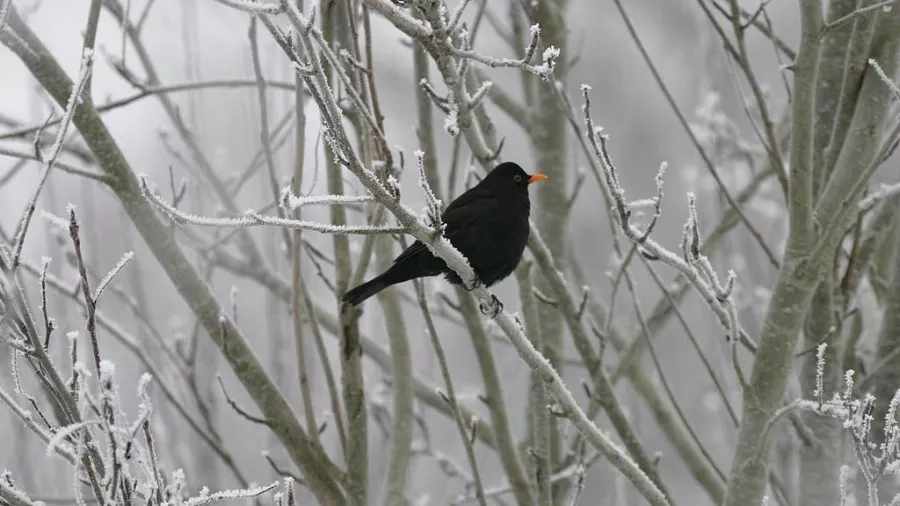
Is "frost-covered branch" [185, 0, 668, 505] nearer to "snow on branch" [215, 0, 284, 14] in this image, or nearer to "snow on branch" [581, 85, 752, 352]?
"snow on branch" [215, 0, 284, 14]

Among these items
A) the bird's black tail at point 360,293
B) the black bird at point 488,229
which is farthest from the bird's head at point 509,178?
the bird's black tail at point 360,293

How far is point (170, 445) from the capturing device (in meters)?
5.41

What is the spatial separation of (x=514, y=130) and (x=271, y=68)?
884cm

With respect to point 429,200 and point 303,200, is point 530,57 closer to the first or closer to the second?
point 429,200

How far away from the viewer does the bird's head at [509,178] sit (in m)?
4.12

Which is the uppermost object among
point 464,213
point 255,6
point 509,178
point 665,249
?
point 509,178

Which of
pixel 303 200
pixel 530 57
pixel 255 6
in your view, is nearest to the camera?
pixel 255 6

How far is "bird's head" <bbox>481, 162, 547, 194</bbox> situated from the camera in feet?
13.5

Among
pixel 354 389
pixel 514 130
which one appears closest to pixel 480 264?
pixel 354 389

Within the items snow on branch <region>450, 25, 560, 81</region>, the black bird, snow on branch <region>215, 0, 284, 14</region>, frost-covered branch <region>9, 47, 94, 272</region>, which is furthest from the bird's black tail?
snow on branch <region>215, 0, 284, 14</region>

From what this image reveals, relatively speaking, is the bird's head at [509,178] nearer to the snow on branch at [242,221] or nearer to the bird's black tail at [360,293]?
the bird's black tail at [360,293]

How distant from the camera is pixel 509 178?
4.21 meters

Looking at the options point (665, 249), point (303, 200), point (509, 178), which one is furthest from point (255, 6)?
point (509, 178)

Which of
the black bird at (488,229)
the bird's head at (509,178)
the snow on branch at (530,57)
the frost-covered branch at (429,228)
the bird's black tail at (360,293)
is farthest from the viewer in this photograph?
the bird's head at (509,178)
